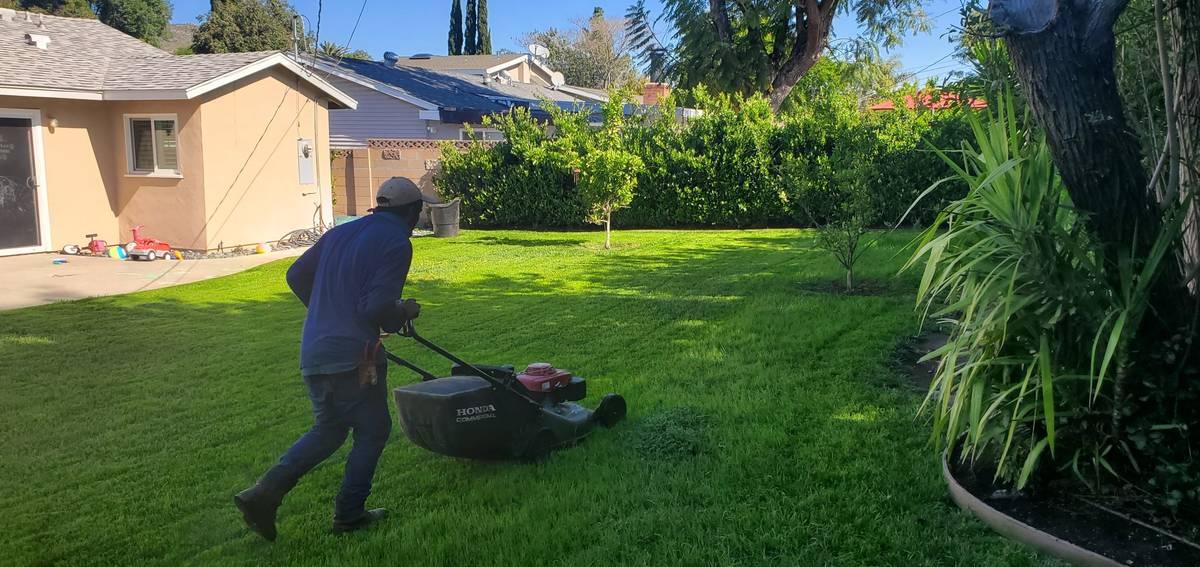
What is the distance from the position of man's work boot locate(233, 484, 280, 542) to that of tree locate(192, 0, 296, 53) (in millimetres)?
41190

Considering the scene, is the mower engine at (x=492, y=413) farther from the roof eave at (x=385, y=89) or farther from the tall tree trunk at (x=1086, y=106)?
the roof eave at (x=385, y=89)

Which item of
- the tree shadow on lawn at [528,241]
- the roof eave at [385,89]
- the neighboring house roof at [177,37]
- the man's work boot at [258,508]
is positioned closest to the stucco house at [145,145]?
the tree shadow on lawn at [528,241]

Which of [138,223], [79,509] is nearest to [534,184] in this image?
[138,223]

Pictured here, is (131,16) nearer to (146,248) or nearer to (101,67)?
(101,67)

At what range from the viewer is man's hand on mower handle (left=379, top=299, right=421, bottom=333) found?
4.14 m

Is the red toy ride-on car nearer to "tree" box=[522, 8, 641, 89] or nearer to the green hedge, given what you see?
the green hedge

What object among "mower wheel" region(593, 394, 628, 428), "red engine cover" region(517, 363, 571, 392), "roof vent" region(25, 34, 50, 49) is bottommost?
"mower wheel" region(593, 394, 628, 428)

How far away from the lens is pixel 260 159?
16.7m

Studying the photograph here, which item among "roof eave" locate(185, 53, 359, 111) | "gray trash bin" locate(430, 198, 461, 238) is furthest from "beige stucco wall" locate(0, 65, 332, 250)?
"gray trash bin" locate(430, 198, 461, 238)

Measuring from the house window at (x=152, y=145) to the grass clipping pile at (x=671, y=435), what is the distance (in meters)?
12.7

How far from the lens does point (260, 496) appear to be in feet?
13.5

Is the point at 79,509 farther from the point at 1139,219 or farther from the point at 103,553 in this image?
the point at 1139,219

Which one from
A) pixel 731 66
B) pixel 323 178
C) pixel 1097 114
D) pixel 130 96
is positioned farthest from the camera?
pixel 731 66

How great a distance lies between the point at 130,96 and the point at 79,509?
1229 centimetres
